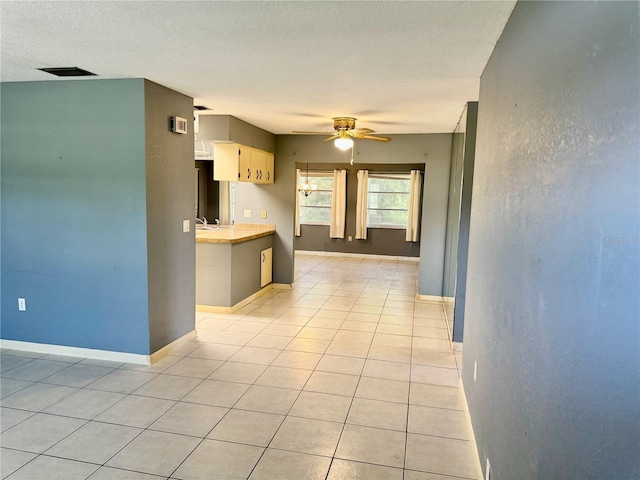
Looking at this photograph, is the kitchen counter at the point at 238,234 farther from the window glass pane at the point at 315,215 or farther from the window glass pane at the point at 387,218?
the window glass pane at the point at 387,218

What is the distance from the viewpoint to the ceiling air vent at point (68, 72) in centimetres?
328

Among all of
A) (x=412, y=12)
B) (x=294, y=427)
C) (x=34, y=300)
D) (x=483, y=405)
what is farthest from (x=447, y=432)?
(x=34, y=300)

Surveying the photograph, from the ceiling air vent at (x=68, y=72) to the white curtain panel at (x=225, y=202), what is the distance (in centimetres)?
570

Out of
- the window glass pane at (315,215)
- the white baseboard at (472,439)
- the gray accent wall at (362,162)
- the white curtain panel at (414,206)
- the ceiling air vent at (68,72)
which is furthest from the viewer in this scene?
the window glass pane at (315,215)

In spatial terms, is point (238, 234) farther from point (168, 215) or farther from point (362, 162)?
point (362, 162)

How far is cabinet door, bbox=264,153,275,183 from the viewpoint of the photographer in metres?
6.34

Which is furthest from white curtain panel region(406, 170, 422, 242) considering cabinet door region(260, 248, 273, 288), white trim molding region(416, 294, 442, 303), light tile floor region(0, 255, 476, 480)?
light tile floor region(0, 255, 476, 480)

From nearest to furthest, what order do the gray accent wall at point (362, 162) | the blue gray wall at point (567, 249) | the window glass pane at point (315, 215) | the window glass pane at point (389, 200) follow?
the blue gray wall at point (567, 249), the gray accent wall at point (362, 162), the window glass pane at point (389, 200), the window glass pane at point (315, 215)

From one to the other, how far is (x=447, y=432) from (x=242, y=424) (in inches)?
52.4

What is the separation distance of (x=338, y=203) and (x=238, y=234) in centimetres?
454

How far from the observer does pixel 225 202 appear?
9.25 meters

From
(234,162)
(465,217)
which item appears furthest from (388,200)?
(465,217)

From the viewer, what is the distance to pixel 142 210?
3.57 m

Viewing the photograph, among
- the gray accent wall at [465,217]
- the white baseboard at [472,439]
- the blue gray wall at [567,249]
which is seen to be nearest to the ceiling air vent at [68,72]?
the blue gray wall at [567,249]
